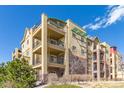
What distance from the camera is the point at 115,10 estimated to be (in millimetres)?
12398

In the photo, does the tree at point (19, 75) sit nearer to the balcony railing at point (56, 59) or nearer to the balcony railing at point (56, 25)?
the balcony railing at point (56, 25)

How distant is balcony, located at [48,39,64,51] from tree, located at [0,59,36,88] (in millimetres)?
3350

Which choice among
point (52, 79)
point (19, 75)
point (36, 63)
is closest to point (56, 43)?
point (36, 63)

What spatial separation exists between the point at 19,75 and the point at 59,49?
4501 mm

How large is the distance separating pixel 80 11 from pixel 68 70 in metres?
4.30

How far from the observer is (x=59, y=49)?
15.7 metres

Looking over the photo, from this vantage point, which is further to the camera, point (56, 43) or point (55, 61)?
point (55, 61)

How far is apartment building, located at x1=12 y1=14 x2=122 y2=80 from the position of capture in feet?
47.8

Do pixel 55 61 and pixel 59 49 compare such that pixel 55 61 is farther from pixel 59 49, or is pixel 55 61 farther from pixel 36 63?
pixel 36 63

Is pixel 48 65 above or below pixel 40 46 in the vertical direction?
below

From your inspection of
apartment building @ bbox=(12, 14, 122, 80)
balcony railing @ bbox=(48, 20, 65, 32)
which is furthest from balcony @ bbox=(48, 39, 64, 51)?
balcony railing @ bbox=(48, 20, 65, 32)

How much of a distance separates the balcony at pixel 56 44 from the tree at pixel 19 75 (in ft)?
11.0
